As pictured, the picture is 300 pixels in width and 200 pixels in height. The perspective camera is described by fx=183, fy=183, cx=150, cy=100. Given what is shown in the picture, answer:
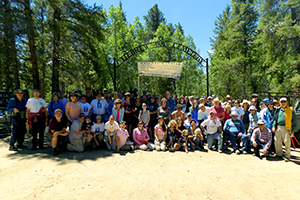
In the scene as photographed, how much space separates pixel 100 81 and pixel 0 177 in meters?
8.62

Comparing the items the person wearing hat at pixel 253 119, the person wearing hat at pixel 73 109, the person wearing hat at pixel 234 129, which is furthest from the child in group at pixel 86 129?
the person wearing hat at pixel 253 119

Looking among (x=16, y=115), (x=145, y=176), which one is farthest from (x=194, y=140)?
(x=16, y=115)

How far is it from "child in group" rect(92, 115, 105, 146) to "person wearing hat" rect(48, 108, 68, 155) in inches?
40.0

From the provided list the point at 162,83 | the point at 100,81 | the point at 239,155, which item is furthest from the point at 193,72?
the point at 239,155

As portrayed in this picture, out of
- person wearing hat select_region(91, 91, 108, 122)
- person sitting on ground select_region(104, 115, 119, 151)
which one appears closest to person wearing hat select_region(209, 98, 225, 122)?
person sitting on ground select_region(104, 115, 119, 151)

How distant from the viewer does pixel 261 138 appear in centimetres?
585

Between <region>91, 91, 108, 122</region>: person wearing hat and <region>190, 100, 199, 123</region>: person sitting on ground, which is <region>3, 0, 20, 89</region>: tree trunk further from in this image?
<region>190, 100, 199, 123</region>: person sitting on ground

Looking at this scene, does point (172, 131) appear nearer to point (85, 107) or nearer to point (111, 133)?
point (111, 133)

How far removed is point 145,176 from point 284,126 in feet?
14.8

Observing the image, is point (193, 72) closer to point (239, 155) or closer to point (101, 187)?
point (239, 155)

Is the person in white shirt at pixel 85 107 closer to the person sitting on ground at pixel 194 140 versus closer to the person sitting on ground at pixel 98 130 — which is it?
the person sitting on ground at pixel 98 130

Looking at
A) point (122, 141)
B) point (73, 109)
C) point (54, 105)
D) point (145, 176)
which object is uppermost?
point (54, 105)

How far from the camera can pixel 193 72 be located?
25.4 metres

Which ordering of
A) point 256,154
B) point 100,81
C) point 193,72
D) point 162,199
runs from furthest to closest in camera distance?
point 193,72, point 100,81, point 256,154, point 162,199
